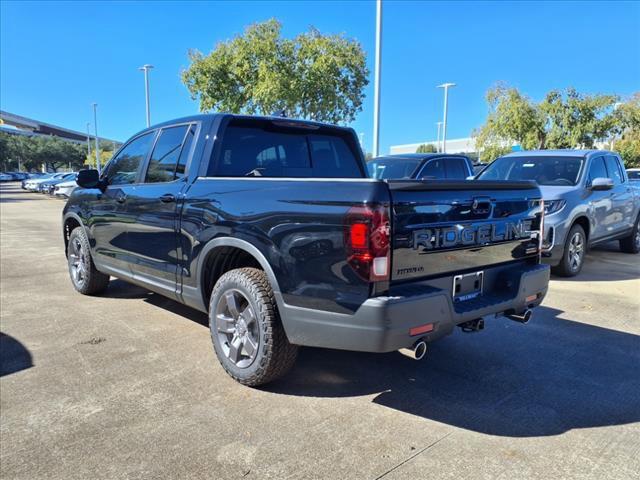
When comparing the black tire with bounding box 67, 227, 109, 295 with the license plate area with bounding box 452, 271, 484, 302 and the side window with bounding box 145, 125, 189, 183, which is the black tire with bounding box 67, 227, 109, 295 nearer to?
the side window with bounding box 145, 125, 189, 183

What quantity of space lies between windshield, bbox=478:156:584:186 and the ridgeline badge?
4.37 metres

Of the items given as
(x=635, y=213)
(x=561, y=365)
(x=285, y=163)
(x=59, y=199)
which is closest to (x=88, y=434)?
(x=285, y=163)

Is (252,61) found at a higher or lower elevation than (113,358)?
higher

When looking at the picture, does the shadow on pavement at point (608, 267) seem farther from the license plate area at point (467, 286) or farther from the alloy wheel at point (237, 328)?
the alloy wheel at point (237, 328)

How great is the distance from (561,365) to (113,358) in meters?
3.60

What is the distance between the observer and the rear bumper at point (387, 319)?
262 cm

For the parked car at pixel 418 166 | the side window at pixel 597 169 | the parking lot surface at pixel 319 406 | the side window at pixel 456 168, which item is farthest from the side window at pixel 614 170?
the parking lot surface at pixel 319 406

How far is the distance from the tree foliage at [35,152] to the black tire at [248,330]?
8372cm

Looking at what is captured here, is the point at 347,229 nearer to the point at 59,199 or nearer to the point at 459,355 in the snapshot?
the point at 459,355

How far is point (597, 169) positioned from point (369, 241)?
21.8 ft

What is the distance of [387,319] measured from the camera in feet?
8.53

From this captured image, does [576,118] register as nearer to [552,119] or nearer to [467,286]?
[552,119]

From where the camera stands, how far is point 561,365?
3.89m

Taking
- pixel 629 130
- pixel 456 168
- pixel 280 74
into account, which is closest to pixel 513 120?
pixel 629 130
